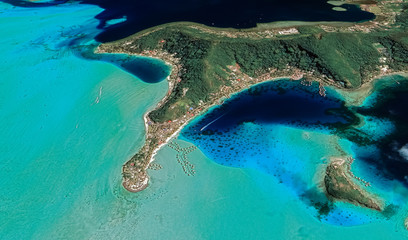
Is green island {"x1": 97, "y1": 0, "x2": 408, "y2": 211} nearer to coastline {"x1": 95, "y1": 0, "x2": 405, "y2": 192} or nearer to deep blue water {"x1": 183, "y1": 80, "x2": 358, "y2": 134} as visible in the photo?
coastline {"x1": 95, "y1": 0, "x2": 405, "y2": 192}

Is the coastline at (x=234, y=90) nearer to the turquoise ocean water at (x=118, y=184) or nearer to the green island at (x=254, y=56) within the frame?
the green island at (x=254, y=56)

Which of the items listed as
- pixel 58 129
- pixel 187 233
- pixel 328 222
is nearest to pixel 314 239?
pixel 328 222

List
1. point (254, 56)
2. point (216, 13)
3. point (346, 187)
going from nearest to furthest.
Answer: point (346, 187), point (254, 56), point (216, 13)

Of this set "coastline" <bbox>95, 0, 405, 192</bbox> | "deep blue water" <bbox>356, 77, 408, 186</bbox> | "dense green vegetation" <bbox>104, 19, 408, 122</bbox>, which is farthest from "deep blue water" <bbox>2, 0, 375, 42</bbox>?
"deep blue water" <bbox>356, 77, 408, 186</bbox>

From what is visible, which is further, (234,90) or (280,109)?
(234,90)


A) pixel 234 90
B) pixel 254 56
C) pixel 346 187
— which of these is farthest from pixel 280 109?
pixel 346 187

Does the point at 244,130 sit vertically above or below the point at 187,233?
above

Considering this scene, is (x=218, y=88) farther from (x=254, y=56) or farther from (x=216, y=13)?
(x=216, y=13)

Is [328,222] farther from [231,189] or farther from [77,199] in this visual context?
[77,199]
